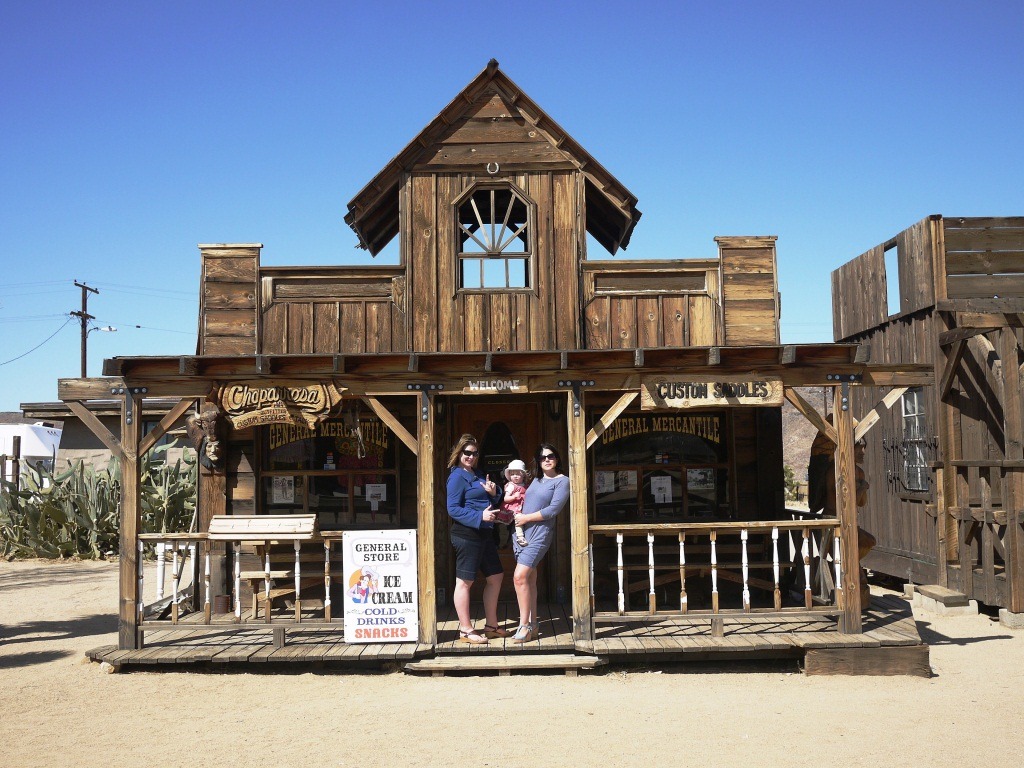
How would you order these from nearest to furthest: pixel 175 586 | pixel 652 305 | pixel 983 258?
pixel 175 586 < pixel 652 305 < pixel 983 258

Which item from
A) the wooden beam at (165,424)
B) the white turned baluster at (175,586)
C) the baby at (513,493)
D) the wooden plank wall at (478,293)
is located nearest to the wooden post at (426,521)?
the baby at (513,493)

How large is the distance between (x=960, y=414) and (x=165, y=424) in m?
10.0

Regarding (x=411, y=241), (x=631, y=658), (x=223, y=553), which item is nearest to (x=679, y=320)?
→ (x=411, y=241)

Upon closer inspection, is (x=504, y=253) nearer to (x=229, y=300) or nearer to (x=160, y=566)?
(x=229, y=300)

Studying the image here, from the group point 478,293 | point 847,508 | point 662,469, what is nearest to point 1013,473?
point 847,508

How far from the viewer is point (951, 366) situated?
12117 millimetres

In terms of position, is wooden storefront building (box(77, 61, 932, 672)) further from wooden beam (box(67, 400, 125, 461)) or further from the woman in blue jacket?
wooden beam (box(67, 400, 125, 461))

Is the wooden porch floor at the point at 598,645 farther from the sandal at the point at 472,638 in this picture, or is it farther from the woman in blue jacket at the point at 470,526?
the woman in blue jacket at the point at 470,526

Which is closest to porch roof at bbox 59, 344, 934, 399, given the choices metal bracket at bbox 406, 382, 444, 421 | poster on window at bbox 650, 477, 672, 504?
metal bracket at bbox 406, 382, 444, 421

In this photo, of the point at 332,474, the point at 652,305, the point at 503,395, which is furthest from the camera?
the point at 332,474

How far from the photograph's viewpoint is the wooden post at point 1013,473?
1097 centimetres

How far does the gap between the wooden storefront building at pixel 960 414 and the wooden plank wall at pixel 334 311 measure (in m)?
7.17

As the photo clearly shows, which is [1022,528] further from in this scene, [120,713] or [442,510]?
[120,713]

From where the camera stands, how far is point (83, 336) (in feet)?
132
